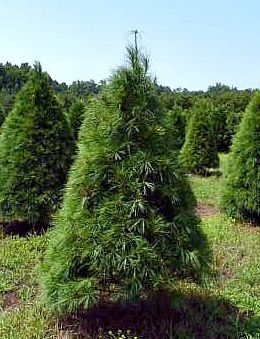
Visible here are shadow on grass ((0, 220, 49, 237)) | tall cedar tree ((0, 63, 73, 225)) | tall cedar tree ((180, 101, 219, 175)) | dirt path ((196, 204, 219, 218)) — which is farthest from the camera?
tall cedar tree ((180, 101, 219, 175))

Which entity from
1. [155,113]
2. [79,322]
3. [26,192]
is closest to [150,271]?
[79,322]

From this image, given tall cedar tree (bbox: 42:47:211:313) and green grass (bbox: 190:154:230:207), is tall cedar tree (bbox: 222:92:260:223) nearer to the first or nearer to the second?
green grass (bbox: 190:154:230:207)

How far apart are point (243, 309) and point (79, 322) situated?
5.55ft

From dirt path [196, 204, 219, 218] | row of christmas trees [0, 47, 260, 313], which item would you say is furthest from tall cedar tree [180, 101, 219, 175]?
row of christmas trees [0, 47, 260, 313]

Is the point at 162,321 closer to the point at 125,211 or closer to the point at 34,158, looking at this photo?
the point at 125,211

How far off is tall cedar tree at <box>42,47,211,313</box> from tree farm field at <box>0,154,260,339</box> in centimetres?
30

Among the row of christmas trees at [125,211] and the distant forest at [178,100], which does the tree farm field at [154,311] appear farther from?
the distant forest at [178,100]

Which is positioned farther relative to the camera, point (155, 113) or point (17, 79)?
point (17, 79)

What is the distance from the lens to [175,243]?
4.00m

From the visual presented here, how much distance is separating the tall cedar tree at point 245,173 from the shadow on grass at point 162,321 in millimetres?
4389

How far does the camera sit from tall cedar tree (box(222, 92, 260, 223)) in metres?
8.81

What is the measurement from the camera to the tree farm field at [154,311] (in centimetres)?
414

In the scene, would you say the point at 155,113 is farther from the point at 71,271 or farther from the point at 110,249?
the point at 71,271

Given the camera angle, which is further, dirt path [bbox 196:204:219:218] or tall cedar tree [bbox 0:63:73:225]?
dirt path [bbox 196:204:219:218]
